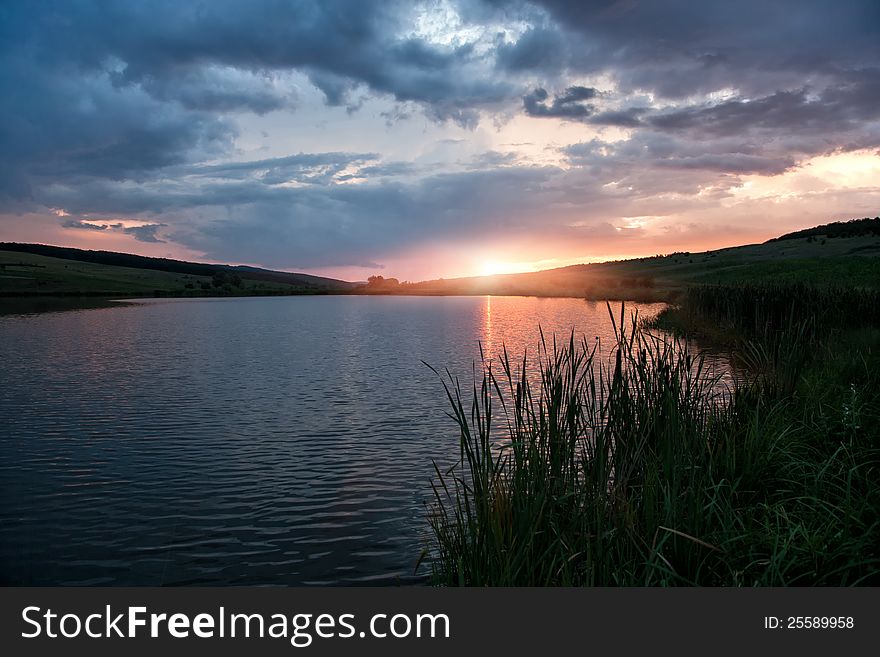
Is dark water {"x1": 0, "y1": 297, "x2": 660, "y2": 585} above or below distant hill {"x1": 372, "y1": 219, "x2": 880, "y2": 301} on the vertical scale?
below

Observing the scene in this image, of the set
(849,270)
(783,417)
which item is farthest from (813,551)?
(849,270)

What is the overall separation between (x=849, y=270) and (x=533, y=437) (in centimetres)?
5997

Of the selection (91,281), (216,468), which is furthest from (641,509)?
(91,281)

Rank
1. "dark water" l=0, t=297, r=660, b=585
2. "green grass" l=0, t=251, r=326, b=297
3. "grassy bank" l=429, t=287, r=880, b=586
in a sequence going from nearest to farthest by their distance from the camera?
"grassy bank" l=429, t=287, r=880, b=586
"dark water" l=0, t=297, r=660, b=585
"green grass" l=0, t=251, r=326, b=297

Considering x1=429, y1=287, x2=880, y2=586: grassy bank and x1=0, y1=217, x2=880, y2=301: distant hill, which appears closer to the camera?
x1=429, y1=287, x2=880, y2=586: grassy bank

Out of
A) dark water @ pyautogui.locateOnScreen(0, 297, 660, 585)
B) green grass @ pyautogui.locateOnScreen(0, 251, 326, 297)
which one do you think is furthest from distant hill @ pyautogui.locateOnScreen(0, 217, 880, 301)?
dark water @ pyautogui.locateOnScreen(0, 297, 660, 585)

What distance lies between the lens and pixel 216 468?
13.2m

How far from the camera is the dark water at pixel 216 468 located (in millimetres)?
8922

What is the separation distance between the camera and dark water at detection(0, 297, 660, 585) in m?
8.92

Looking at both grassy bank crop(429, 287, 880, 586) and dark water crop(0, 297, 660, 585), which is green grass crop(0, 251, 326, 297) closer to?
dark water crop(0, 297, 660, 585)

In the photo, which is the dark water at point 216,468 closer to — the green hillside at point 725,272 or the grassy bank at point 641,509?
the grassy bank at point 641,509

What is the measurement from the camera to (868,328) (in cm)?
1994

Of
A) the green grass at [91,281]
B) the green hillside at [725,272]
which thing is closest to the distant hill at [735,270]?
the green hillside at [725,272]

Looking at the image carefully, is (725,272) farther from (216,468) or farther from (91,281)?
(91,281)
